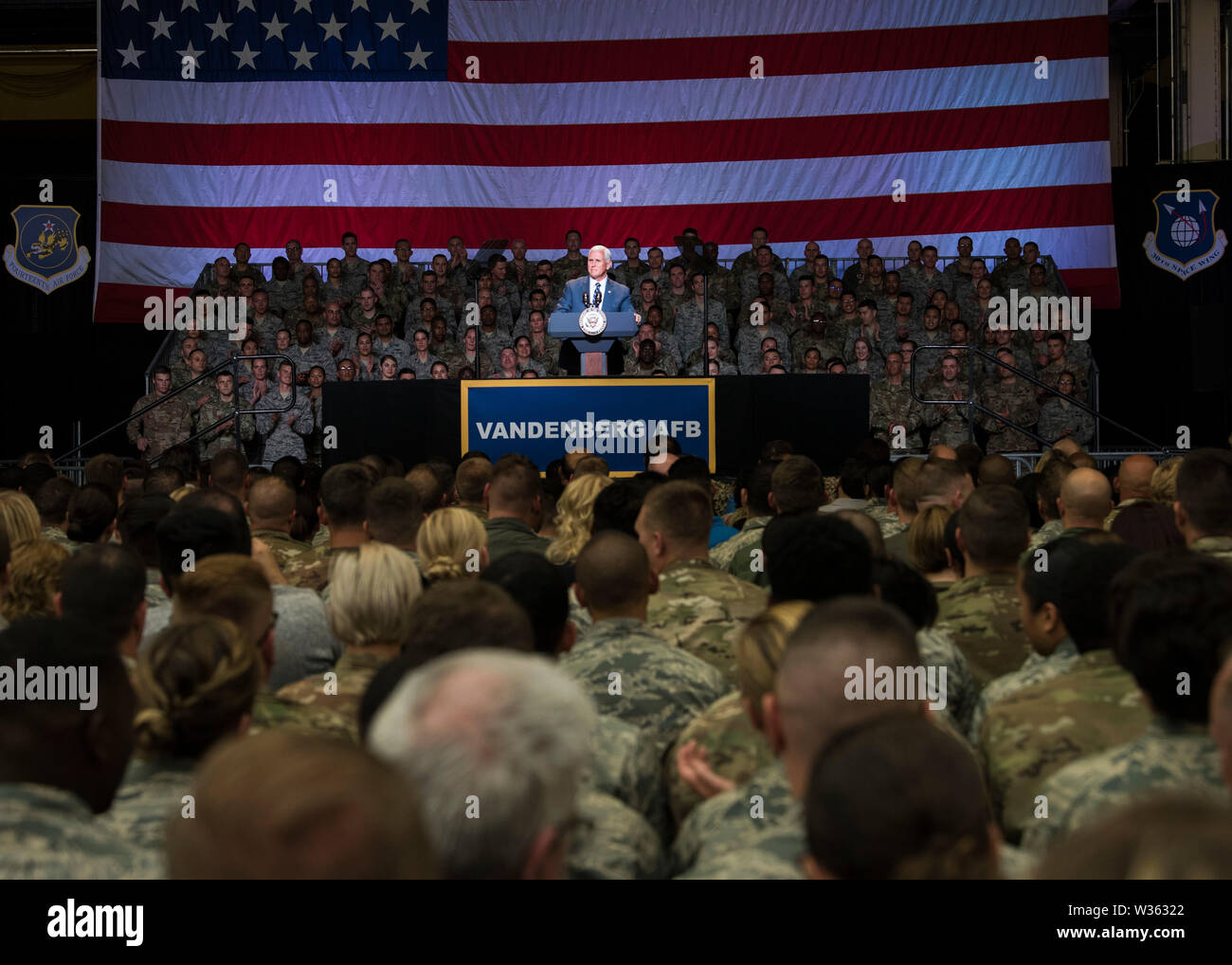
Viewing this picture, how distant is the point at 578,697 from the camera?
1.69 meters

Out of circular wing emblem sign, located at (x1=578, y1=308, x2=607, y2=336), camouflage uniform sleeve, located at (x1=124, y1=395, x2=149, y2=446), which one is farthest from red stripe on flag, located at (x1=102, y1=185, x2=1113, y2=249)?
circular wing emblem sign, located at (x1=578, y1=308, x2=607, y2=336)

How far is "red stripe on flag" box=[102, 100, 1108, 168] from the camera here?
14602 millimetres

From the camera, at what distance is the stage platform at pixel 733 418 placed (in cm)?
1021

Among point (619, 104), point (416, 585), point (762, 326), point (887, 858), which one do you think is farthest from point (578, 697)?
point (619, 104)

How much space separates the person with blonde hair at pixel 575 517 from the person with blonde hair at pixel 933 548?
1298 mm

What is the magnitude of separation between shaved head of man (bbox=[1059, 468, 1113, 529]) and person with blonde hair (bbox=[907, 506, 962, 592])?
2.37 feet

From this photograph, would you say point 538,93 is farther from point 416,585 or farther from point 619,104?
point 416,585

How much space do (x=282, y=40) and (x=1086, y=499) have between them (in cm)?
1220

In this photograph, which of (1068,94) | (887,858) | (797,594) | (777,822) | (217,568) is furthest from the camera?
(1068,94)

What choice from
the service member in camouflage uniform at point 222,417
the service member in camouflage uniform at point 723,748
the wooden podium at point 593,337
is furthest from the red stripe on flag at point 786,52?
the service member in camouflage uniform at point 723,748

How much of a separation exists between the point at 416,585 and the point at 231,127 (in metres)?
12.9

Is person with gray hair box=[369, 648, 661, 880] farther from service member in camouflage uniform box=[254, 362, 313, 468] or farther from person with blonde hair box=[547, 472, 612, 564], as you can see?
service member in camouflage uniform box=[254, 362, 313, 468]

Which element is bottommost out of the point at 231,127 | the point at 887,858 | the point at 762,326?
the point at 887,858

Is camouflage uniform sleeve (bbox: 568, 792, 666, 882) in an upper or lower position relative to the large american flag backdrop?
lower
